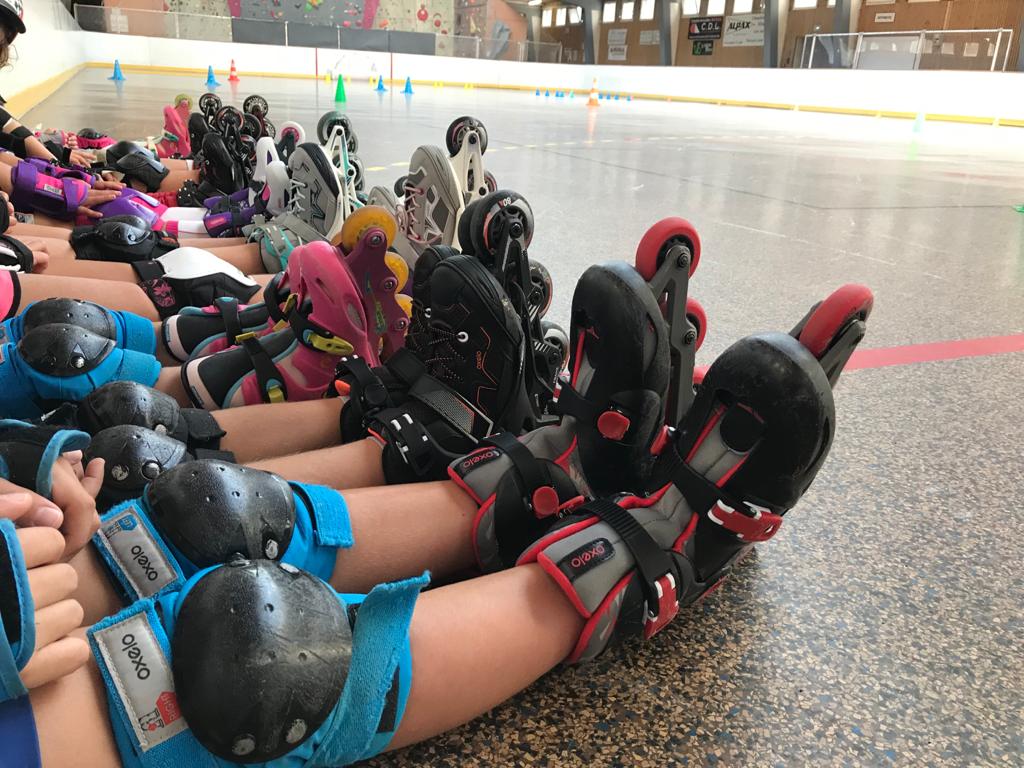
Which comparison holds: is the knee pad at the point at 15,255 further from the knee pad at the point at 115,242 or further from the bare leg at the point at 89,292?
the knee pad at the point at 115,242

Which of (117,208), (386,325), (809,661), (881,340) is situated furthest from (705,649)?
(117,208)

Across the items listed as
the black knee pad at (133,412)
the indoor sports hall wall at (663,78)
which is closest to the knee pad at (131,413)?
the black knee pad at (133,412)

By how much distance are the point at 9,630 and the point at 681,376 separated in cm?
67

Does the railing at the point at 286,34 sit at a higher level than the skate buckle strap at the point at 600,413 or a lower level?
higher

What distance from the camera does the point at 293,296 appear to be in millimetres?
1041

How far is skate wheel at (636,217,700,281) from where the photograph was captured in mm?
772

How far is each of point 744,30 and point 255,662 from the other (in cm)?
1709

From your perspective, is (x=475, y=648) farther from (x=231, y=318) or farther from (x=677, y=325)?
(x=231, y=318)

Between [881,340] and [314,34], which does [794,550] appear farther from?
[314,34]

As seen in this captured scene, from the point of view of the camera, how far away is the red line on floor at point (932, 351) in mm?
1399

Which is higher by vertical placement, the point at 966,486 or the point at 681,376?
the point at 681,376

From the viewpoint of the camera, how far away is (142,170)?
2.31 meters

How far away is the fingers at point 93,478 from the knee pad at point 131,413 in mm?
181

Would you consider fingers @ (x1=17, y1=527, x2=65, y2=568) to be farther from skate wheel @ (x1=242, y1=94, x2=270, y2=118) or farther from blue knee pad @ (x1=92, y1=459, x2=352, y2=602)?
skate wheel @ (x1=242, y1=94, x2=270, y2=118)
